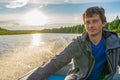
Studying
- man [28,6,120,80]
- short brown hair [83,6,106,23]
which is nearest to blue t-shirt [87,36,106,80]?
man [28,6,120,80]

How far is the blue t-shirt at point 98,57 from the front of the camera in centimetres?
337

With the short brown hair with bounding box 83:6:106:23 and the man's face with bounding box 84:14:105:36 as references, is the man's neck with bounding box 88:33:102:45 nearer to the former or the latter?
the man's face with bounding box 84:14:105:36

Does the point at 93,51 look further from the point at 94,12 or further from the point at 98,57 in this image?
the point at 94,12

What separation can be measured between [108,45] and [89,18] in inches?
15.9

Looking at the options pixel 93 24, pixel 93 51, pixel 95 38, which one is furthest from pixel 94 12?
pixel 93 51

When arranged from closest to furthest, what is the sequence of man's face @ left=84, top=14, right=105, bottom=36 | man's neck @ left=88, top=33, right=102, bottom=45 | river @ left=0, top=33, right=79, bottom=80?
man's face @ left=84, top=14, right=105, bottom=36
man's neck @ left=88, top=33, right=102, bottom=45
river @ left=0, top=33, right=79, bottom=80

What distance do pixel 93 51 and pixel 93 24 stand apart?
331mm

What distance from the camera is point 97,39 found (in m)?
3.35

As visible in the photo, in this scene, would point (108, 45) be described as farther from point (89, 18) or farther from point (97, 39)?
point (89, 18)

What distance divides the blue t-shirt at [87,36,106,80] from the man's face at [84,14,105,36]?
0.17 metres

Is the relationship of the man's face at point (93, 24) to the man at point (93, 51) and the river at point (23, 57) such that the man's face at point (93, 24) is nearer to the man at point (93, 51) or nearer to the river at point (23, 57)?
the man at point (93, 51)

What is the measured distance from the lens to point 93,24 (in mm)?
3205

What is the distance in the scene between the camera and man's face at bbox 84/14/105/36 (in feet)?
10.5

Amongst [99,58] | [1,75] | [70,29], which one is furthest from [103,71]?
[70,29]
